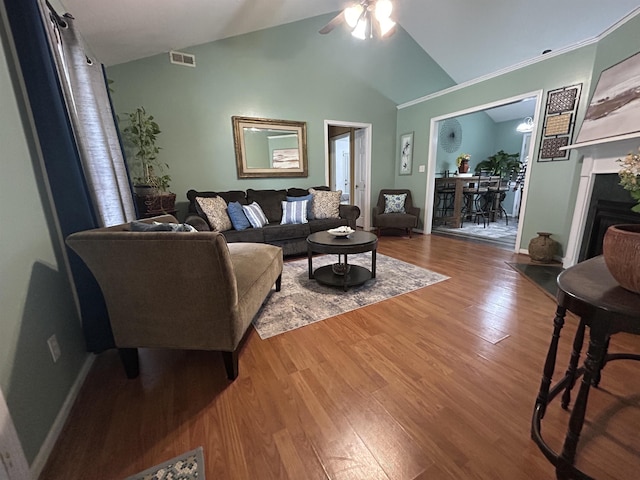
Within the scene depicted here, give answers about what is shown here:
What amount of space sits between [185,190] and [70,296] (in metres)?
2.44

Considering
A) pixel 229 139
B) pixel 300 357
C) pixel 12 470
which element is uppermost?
pixel 229 139

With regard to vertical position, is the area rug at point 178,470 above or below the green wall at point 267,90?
below

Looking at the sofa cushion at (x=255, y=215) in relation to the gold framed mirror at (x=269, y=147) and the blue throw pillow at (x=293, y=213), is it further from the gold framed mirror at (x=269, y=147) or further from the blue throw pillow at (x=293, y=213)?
the gold framed mirror at (x=269, y=147)

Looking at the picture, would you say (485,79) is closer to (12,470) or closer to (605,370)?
(605,370)

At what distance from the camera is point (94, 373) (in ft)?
4.81

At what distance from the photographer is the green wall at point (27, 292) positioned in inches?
37.1

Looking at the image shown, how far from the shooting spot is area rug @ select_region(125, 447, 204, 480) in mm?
936

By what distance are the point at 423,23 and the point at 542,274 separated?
4484mm

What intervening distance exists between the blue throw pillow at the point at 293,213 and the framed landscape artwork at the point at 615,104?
2.97 m

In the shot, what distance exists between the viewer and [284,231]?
326 centimetres

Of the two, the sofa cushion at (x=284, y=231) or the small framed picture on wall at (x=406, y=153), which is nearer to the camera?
the sofa cushion at (x=284, y=231)

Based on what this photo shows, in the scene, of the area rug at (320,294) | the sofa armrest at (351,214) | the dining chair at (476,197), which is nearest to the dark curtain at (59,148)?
the area rug at (320,294)

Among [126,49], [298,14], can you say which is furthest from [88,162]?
[298,14]

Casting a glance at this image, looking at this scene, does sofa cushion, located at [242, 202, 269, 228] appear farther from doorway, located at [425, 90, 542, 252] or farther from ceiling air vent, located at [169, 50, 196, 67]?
doorway, located at [425, 90, 542, 252]
